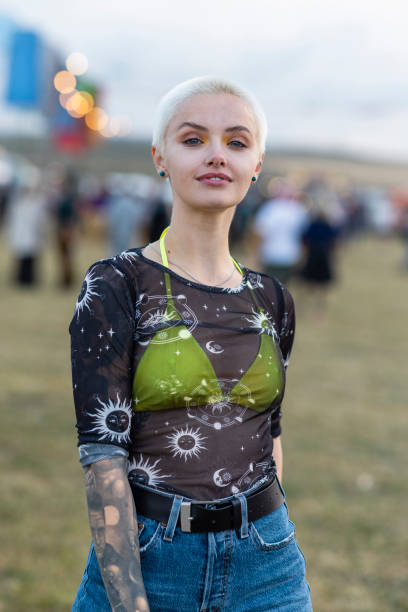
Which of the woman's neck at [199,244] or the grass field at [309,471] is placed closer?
the woman's neck at [199,244]

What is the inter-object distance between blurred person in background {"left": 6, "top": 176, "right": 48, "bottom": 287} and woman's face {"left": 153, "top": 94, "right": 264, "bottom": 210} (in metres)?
10.6

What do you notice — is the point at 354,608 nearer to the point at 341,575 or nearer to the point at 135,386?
the point at 341,575

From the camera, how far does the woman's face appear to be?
4.78ft

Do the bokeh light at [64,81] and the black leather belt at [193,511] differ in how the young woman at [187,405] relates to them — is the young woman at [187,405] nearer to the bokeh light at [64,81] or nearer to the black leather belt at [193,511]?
the black leather belt at [193,511]

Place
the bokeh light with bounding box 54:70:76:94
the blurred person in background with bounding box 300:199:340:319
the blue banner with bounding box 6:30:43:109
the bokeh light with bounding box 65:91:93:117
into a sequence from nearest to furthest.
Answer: the blurred person in background with bounding box 300:199:340:319
the blue banner with bounding box 6:30:43:109
the bokeh light with bounding box 54:70:76:94
the bokeh light with bounding box 65:91:93:117

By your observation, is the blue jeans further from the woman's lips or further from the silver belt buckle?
the woman's lips

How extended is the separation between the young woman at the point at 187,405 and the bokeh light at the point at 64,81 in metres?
19.7

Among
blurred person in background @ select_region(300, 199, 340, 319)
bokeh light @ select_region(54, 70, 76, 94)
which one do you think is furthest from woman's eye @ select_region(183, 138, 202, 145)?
bokeh light @ select_region(54, 70, 76, 94)

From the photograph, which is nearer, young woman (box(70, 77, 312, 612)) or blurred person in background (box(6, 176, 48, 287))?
young woman (box(70, 77, 312, 612))

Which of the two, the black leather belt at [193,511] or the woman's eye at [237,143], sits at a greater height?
the woman's eye at [237,143]

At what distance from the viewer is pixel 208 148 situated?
4.79 feet

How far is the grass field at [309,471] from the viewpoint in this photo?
3.38m

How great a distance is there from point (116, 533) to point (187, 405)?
0.27 metres

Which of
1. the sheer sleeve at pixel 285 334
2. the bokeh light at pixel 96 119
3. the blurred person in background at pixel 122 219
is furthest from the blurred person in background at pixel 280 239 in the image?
the bokeh light at pixel 96 119
